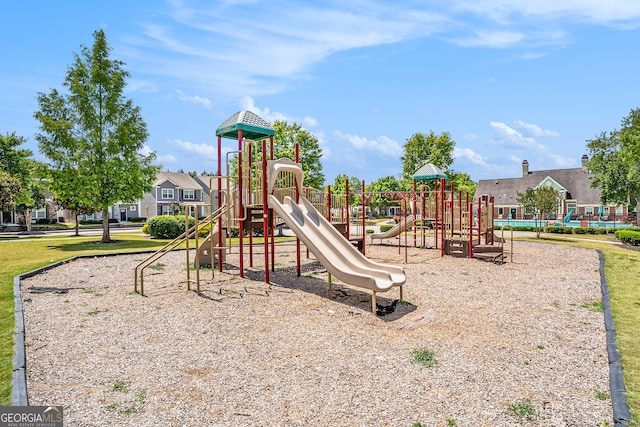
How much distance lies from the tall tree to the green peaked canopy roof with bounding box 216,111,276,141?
16262 millimetres

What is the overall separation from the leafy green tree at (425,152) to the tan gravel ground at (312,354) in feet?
118

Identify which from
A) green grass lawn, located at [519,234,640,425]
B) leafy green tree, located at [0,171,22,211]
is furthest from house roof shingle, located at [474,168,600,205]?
leafy green tree, located at [0,171,22,211]

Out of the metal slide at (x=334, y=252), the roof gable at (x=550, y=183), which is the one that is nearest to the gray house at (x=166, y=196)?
the metal slide at (x=334, y=252)

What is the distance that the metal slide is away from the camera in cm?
916

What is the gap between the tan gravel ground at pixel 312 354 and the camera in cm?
462

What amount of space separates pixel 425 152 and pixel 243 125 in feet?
124

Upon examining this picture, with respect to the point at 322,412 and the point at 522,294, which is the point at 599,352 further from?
the point at 322,412

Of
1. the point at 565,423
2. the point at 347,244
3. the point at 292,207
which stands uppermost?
the point at 292,207

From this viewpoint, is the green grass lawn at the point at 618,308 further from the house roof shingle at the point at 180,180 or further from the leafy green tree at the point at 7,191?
the house roof shingle at the point at 180,180

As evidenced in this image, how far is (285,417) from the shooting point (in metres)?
4.46

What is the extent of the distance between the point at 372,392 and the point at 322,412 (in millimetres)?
776

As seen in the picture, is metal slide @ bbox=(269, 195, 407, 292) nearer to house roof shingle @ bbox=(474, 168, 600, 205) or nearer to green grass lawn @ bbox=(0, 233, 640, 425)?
green grass lawn @ bbox=(0, 233, 640, 425)

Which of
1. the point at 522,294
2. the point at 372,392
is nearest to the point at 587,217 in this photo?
the point at 522,294

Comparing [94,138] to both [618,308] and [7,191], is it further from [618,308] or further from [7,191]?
[618,308]
